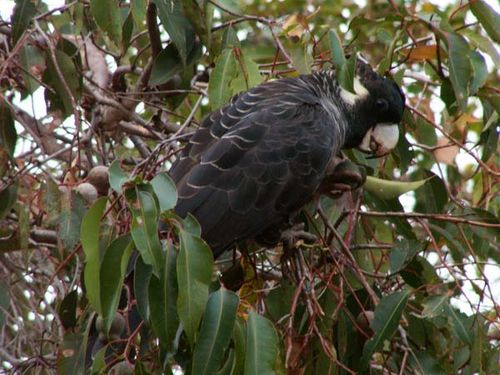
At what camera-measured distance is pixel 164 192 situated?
1754mm

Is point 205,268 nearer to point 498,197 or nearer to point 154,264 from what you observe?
point 154,264

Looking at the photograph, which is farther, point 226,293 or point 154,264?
point 226,293

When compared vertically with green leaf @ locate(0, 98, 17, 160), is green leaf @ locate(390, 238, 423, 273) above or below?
below

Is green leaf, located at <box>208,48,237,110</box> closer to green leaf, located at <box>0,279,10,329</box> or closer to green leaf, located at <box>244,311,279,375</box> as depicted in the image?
green leaf, located at <box>0,279,10,329</box>

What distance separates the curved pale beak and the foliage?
0.04m

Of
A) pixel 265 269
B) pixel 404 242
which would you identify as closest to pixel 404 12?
pixel 404 242

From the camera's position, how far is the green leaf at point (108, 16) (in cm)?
228

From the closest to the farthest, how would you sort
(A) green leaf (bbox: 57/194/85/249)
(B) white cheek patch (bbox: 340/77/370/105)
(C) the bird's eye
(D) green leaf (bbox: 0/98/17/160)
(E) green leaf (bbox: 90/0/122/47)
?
(A) green leaf (bbox: 57/194/85/249) → (E) green leaf (bbox: 90/0/122/47) → (D) green leaf (bbox: 0/98/17/160) → (C) the bird's eye → (B) white cheek patch (bbox: 340/77/370/105)

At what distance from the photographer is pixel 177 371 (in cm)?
274

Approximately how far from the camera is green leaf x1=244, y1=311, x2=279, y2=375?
173 centimetres

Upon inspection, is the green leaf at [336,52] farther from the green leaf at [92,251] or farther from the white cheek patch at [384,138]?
the green leaf at [92,251]

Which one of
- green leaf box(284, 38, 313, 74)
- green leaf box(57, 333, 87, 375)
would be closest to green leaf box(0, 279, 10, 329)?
green leaf box(57, 333, 87, 375)

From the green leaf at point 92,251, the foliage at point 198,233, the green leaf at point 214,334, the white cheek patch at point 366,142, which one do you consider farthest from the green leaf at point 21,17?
the white cheek patch at point 366,142

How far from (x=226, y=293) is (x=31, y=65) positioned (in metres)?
1.12
